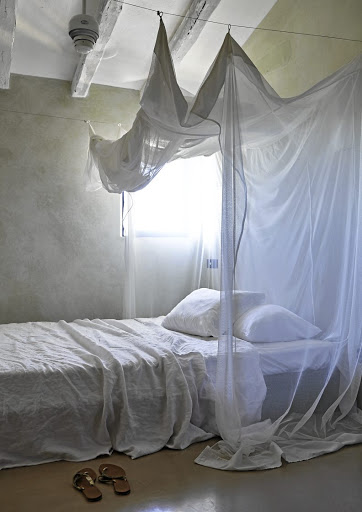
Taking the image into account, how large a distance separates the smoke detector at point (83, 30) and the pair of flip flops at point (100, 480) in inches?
98.3

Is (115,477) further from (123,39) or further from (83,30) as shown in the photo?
(123,39)

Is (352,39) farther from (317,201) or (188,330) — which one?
(188,330)

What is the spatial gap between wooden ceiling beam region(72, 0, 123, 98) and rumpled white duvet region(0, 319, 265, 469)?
7.20 feet

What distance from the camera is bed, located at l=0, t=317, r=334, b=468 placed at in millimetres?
2559

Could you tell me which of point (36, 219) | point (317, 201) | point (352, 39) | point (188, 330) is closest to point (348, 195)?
point (317, 201)

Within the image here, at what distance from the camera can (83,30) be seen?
3.07 meters

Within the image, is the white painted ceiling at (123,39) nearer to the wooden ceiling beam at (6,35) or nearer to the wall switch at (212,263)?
the wooden ceiling beam at (6,35)

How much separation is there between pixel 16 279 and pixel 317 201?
284 centimetres

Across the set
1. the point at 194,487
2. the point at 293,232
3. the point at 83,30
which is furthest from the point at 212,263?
the point at 194,487

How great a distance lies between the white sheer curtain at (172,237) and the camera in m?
4.37

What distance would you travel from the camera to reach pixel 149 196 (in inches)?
175

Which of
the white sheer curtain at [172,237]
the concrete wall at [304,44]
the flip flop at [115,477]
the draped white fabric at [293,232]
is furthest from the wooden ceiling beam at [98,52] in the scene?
the flip flop at [115,477]

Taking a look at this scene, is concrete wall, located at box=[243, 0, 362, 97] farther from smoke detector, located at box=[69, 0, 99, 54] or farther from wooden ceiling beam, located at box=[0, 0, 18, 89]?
wooden ceiling beam, located at box=[0, 0, 18, 89]

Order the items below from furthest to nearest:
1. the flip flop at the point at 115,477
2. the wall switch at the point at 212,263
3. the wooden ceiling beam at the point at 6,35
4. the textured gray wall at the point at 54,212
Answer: the textured gray wall at the point at 54,212 → the wall switch at the point at 212,263 → the wooden ceiling beam at the point at 6,35 → the flip flop at the point at 115,477
